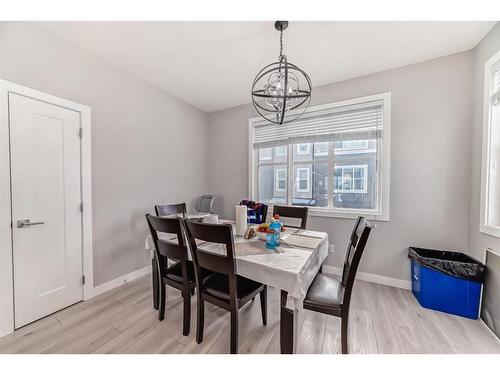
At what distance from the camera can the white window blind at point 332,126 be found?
250 centimetres

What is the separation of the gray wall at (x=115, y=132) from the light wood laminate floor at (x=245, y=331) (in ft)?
1.90

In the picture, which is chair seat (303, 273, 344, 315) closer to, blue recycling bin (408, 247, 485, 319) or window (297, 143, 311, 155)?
blue recycling bin (408, 247, 485, 319)

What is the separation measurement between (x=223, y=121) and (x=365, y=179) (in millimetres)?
2599

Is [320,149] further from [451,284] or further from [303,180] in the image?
[451,284]

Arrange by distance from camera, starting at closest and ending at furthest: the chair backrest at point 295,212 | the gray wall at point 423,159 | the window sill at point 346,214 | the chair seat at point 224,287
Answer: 1. the chair seat at point 224,287
2. the gray wall at point 423,159
3. the chair backrest at point 295,212
4. the window sill at point 346,214

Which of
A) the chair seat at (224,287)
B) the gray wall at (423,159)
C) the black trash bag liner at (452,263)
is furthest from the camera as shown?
the gray wall at (423,159)

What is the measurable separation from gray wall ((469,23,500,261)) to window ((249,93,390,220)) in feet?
2.36

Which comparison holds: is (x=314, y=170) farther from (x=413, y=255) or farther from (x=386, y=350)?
(x=386, y=350)

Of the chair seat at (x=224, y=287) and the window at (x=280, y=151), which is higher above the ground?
the window at (x=280, y=151)

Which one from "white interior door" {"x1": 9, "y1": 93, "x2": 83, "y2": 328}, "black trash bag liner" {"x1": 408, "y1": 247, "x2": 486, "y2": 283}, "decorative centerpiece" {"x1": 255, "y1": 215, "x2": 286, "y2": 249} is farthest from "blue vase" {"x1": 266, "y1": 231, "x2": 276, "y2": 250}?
"white interior door" {"x1": 9, "y1": 93, "x2": 83, "y2": 328}

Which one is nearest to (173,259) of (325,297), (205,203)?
(325,297)

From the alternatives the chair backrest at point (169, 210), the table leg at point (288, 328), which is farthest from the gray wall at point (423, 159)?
the chair backrest at point (169, 210)

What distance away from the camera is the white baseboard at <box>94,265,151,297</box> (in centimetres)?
222

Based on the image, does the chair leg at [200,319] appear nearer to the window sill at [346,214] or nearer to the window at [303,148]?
the window sill at [346,214]
